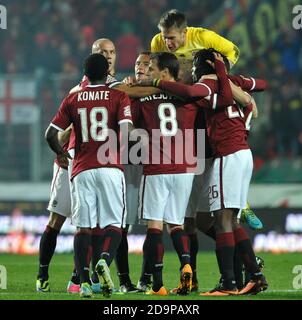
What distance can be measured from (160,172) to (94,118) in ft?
2.55

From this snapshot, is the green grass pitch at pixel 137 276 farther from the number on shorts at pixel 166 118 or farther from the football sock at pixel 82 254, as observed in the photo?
the number on shorts at pixel 166 118

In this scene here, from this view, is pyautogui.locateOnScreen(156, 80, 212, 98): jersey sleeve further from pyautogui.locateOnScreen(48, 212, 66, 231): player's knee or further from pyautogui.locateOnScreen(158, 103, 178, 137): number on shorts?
pyautogui.locateOnScreen(48, 212, 66, 231): player's knee

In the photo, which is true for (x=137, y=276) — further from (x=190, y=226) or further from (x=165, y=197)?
(x=165, y=197)

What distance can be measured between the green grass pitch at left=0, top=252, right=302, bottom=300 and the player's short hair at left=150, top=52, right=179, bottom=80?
181 centimetres

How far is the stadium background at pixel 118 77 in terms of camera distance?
15.0 m

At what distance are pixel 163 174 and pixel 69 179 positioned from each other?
0.88 metres

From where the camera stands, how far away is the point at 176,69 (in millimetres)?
8508

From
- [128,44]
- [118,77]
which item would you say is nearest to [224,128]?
[118,77]

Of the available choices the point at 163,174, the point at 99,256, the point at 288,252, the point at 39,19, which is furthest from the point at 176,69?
the point at 39,19

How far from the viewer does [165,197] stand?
8.35 meters

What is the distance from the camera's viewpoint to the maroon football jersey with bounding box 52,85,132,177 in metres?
7.91

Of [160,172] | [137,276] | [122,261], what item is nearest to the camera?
[160,172]

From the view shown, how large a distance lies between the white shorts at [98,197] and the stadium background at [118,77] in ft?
22.1

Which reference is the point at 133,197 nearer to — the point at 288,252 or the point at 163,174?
the point at 163,174
